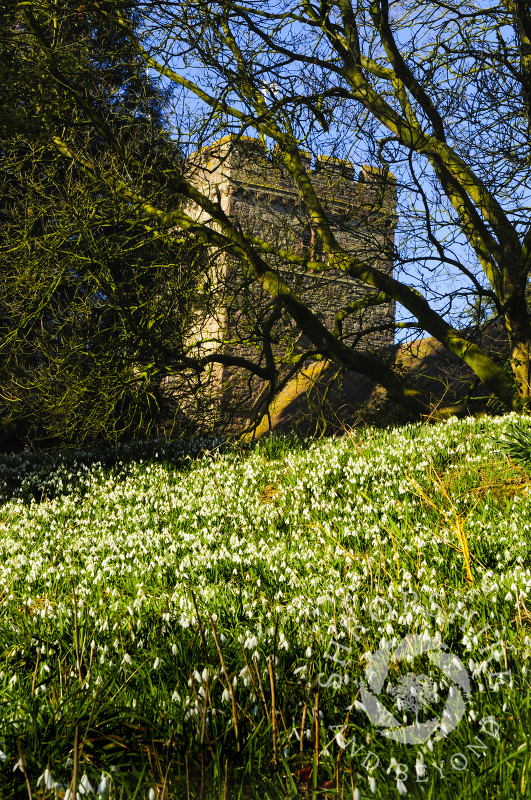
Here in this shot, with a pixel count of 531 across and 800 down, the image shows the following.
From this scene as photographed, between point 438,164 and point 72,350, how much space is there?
20.2 ft

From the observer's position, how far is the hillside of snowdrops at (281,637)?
95.3 inches

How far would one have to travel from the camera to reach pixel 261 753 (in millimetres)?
2564

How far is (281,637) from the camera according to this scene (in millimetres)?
3453

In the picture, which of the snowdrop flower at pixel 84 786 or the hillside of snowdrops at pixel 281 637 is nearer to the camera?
the snowdrop flower at pixel 84 786
